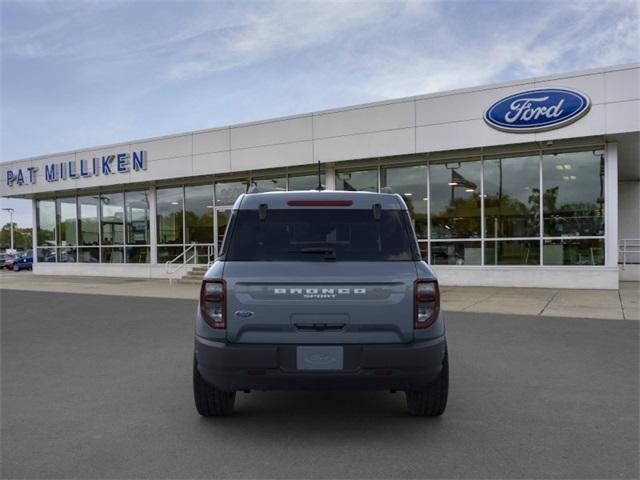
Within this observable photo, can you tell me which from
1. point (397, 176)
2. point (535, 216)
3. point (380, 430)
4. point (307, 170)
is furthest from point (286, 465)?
point (307, 170)

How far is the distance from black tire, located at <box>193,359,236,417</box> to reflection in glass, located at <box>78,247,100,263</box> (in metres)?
23.2

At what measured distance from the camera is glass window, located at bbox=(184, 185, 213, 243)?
22438 millimetres

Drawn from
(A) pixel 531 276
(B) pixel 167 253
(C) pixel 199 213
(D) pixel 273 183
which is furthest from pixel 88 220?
(A) pixel 531 276

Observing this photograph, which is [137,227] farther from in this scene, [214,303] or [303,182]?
[214,303]

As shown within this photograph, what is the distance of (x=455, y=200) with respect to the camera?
57.3 ft

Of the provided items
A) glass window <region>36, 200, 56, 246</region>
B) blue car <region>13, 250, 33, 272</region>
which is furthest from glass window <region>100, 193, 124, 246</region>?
blue car <region>13, 250, 33, 272</region>

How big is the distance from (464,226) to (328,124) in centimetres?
560

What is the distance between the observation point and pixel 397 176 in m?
18.5

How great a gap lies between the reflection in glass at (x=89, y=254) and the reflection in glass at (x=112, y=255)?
465 millimetres

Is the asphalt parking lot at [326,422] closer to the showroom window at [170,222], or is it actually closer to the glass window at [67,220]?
the showroom window at [170,222]

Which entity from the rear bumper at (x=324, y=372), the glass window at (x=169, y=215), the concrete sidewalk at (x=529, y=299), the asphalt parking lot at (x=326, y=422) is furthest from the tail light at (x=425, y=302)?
the glass window at (x=169, y=215)

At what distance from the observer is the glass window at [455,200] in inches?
675

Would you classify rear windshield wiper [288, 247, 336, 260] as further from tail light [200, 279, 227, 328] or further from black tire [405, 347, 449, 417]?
black tire [405, 347, 449, 417]

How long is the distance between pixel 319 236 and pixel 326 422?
1.57m
